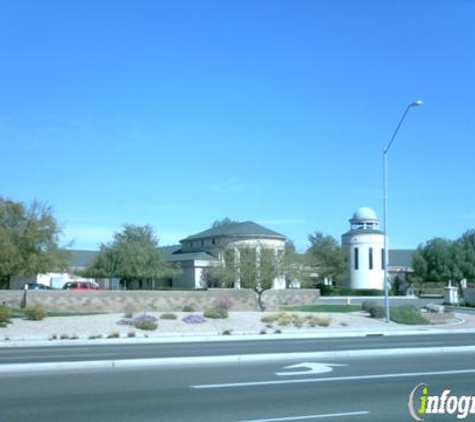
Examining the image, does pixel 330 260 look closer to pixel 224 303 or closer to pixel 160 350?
pixel 224 303

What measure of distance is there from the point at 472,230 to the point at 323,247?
19.6m

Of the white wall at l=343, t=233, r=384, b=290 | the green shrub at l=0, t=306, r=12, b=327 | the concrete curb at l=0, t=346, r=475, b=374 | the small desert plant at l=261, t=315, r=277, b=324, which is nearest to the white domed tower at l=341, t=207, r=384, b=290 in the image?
the white wall at l=343, t=233, r=384, b=290

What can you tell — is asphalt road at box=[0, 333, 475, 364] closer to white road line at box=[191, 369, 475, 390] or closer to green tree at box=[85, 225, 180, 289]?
white road line at box=[191, 369, 475, 390]

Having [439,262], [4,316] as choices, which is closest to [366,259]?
[439,262]

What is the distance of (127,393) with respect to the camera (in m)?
12.4

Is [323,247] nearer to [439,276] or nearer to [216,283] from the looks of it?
[439,276]

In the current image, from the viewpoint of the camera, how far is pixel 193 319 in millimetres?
33031

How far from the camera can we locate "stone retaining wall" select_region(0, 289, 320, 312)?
137 feet

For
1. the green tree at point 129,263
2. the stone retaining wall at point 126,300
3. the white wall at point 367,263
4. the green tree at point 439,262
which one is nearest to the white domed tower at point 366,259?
the white wall at point 367,263

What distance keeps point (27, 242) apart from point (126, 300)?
8.44 m

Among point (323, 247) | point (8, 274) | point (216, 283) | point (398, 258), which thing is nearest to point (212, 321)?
point (8, 274)

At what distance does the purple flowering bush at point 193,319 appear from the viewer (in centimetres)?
3258

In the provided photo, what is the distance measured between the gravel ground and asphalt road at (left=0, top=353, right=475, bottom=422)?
12723 millimetres

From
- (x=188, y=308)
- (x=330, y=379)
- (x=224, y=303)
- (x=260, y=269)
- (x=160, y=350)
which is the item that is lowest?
(x=160, y=350)
